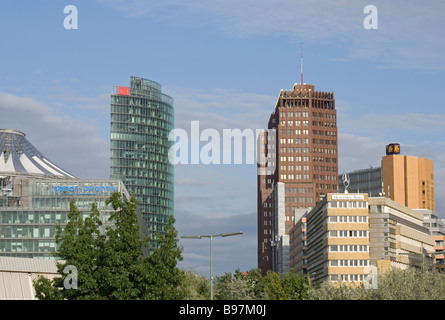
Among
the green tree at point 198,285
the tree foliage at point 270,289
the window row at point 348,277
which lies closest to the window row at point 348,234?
the window row at point 348,277

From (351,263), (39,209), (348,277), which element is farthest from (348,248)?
(39,209)

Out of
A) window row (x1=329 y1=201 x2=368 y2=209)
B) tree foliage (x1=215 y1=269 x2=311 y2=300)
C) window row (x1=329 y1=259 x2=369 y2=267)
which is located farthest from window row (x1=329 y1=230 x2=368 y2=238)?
tree foliage (x1=215 y1=269 x2=311 y2=300)

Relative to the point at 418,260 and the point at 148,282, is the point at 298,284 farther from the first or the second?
the point at 148,282

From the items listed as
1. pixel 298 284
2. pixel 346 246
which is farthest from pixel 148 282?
pixel 346 246

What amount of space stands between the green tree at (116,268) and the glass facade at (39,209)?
347 ft

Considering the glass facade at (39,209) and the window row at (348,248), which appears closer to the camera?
the window row at (348,248)

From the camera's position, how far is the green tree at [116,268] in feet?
219

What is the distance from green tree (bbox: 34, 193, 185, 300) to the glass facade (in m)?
106

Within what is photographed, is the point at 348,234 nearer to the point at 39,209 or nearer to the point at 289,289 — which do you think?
the point at 289,289

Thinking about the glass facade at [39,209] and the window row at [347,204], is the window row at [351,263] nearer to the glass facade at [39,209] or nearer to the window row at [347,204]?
the window row at [347,204]

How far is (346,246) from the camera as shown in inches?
6531

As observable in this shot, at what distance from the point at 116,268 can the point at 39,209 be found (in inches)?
4749

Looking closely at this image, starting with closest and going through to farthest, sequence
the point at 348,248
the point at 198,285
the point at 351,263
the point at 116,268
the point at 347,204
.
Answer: the point at 116,268
the point at 198,285
the point at 351,263
the point at 348,248
the point at 347,204

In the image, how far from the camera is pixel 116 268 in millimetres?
67625
